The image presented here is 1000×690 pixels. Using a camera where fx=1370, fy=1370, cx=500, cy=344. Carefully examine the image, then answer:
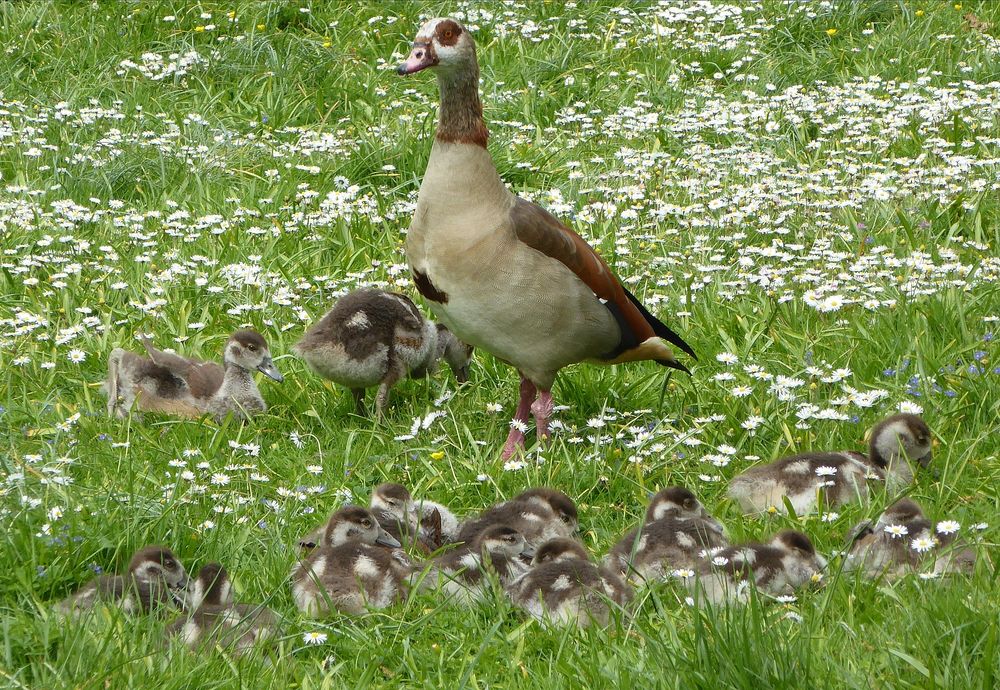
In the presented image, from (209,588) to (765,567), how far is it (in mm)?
1979

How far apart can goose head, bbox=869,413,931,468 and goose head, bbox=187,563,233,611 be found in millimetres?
2891

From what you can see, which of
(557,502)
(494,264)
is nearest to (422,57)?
(494,264)

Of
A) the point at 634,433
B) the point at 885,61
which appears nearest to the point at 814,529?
the point at 634,433

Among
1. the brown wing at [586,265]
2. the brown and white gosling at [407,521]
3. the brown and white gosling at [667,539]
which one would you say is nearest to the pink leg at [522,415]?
the brown wing at [586,265]

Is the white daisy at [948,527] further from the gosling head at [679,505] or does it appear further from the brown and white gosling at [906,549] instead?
the gosling head at [679,505]

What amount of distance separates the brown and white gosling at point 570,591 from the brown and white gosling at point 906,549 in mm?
863

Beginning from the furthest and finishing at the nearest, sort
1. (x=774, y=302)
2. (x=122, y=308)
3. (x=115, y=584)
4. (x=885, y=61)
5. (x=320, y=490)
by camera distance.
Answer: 1. (x=885, y=61)
2. (x=122, y=308)
3. (x=774, y=302)
4. (x=320, y=490)
5. (x=115, y=584)

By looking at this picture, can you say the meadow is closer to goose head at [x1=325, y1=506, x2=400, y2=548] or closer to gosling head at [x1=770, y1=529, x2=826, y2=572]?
gosling head at [x1=770, y1=529, x2=826, y2=572]

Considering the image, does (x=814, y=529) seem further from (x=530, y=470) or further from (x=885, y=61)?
(x=885, y=61)

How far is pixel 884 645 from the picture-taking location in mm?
4203

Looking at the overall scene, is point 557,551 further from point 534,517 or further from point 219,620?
point 219,620

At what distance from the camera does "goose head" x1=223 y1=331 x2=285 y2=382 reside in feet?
23.8

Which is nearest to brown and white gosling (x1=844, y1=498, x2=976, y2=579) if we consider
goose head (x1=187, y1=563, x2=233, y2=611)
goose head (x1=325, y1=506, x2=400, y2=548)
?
goose head (x1=325, y1=506, x2=400, y2=548)

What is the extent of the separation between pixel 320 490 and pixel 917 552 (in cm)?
256
